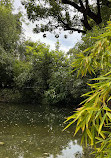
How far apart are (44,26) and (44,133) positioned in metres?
8.20

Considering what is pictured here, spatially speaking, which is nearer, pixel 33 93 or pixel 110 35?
pixel 110 35

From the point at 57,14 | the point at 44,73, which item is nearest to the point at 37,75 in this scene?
the point at 44,73

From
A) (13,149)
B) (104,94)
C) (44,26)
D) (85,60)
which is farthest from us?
(44,26)

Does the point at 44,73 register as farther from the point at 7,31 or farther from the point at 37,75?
the point at 7,31

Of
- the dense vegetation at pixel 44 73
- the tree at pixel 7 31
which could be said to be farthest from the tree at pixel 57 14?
the tree at pixel 7 31

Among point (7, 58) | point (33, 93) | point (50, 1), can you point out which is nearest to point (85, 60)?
point (50, 1)

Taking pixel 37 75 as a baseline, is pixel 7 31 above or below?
above

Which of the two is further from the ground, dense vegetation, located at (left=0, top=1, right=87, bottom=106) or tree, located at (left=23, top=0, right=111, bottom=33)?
tree, located at (left=23, top=0, right=111, bottom=33)

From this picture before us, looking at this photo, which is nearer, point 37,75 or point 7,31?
point 37,75

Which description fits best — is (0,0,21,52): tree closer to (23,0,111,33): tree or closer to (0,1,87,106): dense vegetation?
(0,1,87,106): dense vegetation

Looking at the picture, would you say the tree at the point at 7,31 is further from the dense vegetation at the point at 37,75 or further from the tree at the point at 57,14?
the tree at the point at 57,14

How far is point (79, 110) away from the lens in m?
1.07

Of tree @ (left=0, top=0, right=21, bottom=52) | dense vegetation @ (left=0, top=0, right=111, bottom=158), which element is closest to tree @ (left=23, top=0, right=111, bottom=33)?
dense vegetation @ (left=0, top=0, right=111, bottom=158)

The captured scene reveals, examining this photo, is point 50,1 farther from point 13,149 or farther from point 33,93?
point 13,149
